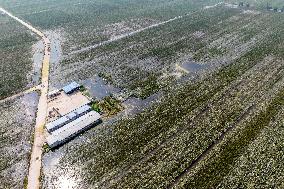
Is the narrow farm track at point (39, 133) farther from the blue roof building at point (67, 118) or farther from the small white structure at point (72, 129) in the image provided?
the small white structure at point (72, 129)

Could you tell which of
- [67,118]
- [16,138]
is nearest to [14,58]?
[16,138]

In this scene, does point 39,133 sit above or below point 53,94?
below

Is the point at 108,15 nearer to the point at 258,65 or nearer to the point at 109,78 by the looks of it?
the point at 109,78

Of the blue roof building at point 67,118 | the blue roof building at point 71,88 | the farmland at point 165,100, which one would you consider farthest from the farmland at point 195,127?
the blue roof building at point 71,88

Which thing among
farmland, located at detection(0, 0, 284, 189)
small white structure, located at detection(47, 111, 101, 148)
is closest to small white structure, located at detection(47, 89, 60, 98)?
farmland, located at detection(0, 0, 284, 189)

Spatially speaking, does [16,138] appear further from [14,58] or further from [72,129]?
[14,58]

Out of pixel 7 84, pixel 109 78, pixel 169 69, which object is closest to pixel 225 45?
pixel 169 69

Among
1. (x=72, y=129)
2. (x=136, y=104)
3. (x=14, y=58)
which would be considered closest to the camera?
(x=72, y=129)
